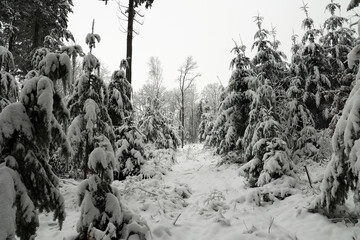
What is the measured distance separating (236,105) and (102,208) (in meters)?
7.95

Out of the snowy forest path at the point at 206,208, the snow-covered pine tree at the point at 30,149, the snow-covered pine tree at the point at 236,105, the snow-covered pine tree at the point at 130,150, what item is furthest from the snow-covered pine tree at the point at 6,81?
the snow-covered pine tree at the point at 236,105

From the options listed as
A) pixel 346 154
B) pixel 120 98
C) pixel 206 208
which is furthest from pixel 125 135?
pixel 346 154

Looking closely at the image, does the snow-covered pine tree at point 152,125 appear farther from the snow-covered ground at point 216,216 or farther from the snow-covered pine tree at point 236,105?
the snow-covered ground at point 216,216

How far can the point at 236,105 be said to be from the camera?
10.5m

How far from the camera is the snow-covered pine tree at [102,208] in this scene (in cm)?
362

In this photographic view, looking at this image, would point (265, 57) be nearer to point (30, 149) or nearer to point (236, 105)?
point (236, 105)

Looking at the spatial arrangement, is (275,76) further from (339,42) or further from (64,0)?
(64,0)

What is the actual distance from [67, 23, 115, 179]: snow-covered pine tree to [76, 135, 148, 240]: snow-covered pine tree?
0.74 meters

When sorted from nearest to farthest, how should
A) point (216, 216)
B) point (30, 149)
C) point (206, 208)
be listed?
point (30, 149) < point (216, 216) < point (206, 208)

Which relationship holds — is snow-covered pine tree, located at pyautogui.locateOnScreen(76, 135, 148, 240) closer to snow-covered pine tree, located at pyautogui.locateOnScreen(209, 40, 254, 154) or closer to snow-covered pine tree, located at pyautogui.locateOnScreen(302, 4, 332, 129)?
snow-covered pine tree, located at pyautogui.locateOnScreen(209, 40, 254, 154)

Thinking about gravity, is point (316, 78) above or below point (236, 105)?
above

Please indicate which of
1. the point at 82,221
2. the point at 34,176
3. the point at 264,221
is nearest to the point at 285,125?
the point at 264,221

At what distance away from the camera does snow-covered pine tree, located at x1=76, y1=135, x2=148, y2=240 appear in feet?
11.9

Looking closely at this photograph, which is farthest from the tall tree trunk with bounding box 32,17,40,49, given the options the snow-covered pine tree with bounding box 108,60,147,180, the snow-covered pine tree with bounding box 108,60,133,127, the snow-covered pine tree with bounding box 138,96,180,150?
the snow-covered pine tree with bounding box 108,60,147,180
